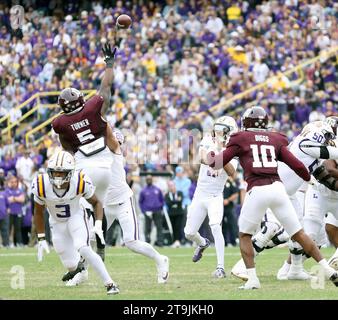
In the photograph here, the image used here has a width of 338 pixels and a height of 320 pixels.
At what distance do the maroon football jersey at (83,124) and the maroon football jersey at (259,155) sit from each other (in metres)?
1.40

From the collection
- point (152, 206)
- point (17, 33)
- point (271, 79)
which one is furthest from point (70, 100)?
point (17, 33)

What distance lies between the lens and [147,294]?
30.2 feet

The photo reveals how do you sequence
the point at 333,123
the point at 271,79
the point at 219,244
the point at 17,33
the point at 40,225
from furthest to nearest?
the point at 17,33 < the point at 271,79 < the point at 219,244 < the point at 333,123 < the point at 40,225

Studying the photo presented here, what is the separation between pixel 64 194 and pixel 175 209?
9982 mm

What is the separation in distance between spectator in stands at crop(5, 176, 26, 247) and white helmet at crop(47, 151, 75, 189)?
980 cm

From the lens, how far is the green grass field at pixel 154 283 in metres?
9.12

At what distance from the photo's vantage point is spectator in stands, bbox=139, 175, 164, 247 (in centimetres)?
1906

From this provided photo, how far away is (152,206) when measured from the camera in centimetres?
1906

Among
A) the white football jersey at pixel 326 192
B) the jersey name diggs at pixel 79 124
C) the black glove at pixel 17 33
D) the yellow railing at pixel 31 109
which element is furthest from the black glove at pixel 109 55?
the black glove at pixel 17 33

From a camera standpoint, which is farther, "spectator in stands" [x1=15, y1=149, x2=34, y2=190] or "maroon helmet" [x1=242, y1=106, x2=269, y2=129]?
"spectator in stands" [x1=15, y1=149, x2=34, y2=190]

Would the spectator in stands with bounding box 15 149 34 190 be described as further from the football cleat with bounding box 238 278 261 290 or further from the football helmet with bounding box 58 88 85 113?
the football cleat with bounding box 238 278 261 290

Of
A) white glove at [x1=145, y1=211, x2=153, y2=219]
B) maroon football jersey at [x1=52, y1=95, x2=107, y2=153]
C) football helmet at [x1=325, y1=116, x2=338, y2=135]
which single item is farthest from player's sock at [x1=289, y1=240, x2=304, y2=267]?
white glove at [x1=145, y1=211, x2=153, y2=219]

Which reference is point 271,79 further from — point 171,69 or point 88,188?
point 88,188
